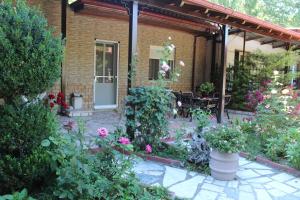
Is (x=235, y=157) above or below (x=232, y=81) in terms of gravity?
below

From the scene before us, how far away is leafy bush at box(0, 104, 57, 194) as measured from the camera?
2.79 meters

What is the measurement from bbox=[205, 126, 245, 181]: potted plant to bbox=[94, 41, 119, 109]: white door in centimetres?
622

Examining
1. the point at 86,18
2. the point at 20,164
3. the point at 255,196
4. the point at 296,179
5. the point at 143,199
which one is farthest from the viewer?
the point at 86,18

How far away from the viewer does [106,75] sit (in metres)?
10.1

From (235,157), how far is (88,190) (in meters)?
2.34

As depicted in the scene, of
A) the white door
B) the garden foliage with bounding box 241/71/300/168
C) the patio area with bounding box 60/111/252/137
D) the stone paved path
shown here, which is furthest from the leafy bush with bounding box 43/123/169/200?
the white door

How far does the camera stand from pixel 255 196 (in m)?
3.81

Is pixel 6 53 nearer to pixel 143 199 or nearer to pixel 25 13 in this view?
pixel 25 13

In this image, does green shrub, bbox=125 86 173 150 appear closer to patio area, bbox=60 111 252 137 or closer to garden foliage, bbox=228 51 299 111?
patio area, bbox=60 111 252 137

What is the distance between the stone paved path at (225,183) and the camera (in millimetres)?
3799

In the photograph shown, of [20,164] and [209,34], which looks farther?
[209,34]

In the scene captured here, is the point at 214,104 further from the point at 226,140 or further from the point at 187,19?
the point at 226,140

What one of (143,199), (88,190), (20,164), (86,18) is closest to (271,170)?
(143,199)

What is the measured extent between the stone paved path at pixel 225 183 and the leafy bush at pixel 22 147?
1211mm
